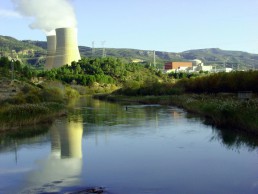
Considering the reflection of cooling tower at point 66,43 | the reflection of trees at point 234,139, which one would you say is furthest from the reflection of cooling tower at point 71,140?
the reflection of cooling tower at point 66,43

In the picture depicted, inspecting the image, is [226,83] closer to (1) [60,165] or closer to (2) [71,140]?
(2) [71,140]

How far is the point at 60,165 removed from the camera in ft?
43.3

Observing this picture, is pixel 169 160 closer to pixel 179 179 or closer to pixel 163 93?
pixel 179 179

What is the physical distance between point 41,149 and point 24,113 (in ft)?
21.0

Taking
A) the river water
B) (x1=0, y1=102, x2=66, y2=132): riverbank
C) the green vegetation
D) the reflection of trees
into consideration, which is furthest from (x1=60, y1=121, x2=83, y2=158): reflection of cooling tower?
the green vegetation

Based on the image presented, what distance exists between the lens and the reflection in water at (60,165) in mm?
10624

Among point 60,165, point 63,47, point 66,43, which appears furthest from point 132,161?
point 63,47

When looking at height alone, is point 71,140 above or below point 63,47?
below

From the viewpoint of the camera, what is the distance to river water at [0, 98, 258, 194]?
408 inches

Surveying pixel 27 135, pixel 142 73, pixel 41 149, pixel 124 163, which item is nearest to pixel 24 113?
pixel 27 135

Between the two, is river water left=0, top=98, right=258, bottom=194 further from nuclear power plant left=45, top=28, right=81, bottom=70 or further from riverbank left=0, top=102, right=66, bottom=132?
nuclear power plant left=45, top=28, right=81, bottom=70

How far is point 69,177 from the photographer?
37.3 feet

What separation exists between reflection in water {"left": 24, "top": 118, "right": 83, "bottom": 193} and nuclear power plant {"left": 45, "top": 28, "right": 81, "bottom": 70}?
4530 centimetres

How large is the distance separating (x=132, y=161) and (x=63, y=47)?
55608 mm
